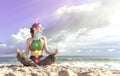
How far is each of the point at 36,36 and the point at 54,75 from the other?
5.65 ft

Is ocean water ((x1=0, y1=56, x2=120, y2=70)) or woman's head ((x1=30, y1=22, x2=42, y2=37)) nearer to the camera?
woman's head ((x1=30, y1=22, x2=42, y2=37))

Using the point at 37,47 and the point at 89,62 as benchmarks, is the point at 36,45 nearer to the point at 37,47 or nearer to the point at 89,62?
the point at 37,47

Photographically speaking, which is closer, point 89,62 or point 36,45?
point 36,45

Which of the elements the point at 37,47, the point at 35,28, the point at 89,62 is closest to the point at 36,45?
the point at 37,47

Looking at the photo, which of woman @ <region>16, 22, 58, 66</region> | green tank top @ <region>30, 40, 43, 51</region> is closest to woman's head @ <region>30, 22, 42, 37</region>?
woman @ <region>16, 22, 58, 66</region>

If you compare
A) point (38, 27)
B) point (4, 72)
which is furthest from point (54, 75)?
point (38, 27)

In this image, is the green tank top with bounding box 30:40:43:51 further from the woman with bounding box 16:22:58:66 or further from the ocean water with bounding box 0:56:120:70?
the ocean water with bounding box 0:56:120:70

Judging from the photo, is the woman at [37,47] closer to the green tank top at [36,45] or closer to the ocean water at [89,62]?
the green tank top at [36,45]

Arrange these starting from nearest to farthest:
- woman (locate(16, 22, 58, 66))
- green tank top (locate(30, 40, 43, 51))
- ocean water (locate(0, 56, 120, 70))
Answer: woman (locate(16, 22, 58, 66))
green tank top (locate(30, 40, 43, 51))
ocean water (locate(0, 56, 120, 70))

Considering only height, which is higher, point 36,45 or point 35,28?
point 35,28

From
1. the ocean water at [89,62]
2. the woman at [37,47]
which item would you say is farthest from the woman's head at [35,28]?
the ocean water at [89,62]

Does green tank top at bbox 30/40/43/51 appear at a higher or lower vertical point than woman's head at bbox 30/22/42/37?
lower

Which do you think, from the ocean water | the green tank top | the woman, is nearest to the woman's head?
the woman

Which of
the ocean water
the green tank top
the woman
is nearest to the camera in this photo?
the woman
